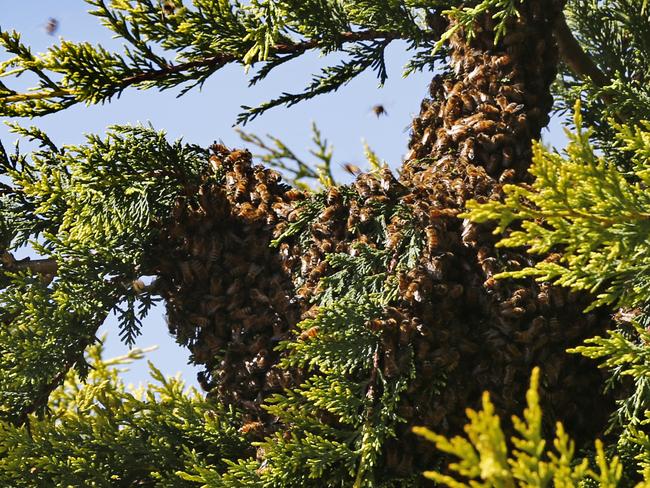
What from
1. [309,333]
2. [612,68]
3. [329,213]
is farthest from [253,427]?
[612,68]

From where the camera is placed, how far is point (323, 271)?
310 centimetres

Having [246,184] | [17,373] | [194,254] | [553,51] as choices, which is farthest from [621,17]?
[17,373]

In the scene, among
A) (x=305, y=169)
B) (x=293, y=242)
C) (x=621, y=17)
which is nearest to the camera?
(x=293, y=242)

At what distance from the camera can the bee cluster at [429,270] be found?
2797 millimetres

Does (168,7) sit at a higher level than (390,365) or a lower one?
higher

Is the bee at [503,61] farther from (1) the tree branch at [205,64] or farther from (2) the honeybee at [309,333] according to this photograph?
(2) the honeybee at [309,333]

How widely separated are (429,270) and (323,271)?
1.28ft

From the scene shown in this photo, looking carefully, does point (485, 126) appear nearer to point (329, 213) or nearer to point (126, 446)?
point (329, 213)

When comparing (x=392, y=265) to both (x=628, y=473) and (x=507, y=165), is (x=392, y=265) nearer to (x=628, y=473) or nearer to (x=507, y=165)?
(x=507, y=165)

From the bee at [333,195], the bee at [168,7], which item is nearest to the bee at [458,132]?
the bee at [333,195]

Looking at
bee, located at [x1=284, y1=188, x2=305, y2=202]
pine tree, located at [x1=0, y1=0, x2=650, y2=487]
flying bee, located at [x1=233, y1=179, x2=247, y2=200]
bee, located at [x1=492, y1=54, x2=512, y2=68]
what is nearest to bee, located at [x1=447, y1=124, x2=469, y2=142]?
pine tree, located at [x1=0, y1=0, x2=650, y2=487]

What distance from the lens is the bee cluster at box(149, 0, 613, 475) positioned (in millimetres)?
2797

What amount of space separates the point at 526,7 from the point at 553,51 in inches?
7.1

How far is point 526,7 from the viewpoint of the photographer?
333cm
